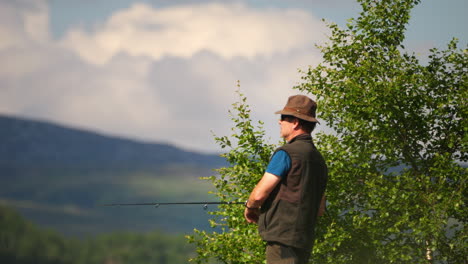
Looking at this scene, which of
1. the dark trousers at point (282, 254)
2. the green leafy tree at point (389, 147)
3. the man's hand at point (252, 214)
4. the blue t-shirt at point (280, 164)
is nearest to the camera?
the blue t-shirt at point (280, 164)

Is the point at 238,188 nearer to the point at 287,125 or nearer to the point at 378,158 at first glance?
the point at 378,158

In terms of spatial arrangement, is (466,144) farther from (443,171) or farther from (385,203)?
(385,203)

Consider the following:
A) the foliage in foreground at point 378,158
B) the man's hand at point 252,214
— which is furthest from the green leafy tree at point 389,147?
the man's hand at point 252,214

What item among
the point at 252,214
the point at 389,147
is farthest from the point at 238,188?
the point at 252,214

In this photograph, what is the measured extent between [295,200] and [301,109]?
0.79m

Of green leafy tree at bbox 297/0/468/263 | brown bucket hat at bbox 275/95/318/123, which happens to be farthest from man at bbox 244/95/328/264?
green leafy tree at bbox 297/0/468/263

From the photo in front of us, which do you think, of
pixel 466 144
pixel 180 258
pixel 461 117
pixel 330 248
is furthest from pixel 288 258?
pixel 180 258

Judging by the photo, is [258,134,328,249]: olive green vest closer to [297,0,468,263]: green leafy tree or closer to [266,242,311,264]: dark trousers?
[266,242,311,264]: dark trousers

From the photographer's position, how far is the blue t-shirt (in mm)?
6176

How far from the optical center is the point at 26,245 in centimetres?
19562

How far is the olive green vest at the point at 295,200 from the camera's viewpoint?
20.5 ft

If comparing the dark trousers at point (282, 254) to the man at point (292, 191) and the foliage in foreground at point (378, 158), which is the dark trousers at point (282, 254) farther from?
the foliage in foreground at point (378, 158)

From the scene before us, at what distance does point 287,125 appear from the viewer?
6441 millimetres

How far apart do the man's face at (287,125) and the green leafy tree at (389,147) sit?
13.0m
